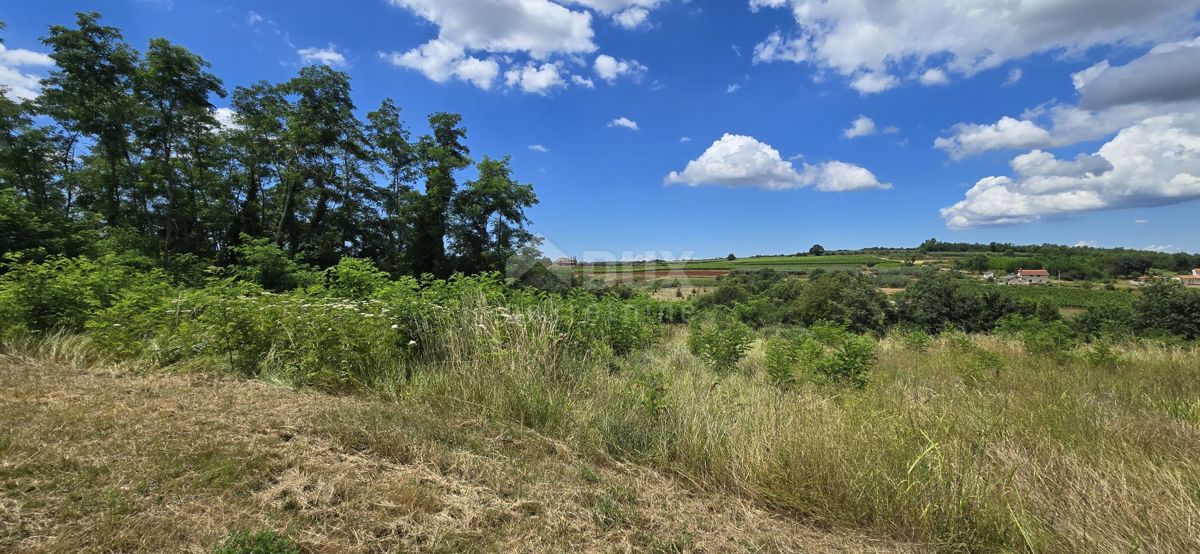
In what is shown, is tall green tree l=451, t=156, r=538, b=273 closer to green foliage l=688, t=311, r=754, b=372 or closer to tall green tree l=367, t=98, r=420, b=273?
tall green tree l=367, t=98, r=420, b=273

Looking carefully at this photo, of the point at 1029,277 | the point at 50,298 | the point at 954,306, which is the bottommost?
the point at 954,306

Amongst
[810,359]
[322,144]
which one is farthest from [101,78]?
[810,359]

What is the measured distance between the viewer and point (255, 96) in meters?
20.3

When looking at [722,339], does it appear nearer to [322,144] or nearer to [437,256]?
[437,256]

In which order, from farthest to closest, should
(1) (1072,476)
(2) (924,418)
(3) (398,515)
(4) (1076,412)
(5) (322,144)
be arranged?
(5) (322,144)
(4) (1076,412)
(2) (924,418)
(1) (1072,476)
(3) (398,515)

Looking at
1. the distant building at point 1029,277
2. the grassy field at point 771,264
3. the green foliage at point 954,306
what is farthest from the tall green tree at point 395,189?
the distant building at point 1029,277

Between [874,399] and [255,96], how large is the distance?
2661 cm

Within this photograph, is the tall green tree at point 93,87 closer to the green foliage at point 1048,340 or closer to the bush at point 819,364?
the bush at point 819,364

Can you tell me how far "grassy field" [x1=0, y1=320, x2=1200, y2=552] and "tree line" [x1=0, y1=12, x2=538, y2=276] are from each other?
1611cm

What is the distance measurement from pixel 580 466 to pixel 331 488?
138 centimetres

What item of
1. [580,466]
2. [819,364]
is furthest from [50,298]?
[819,364]

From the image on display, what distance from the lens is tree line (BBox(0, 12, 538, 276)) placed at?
16625mm

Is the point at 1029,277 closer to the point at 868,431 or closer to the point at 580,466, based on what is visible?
the point at 868,431

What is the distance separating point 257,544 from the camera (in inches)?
72.1
